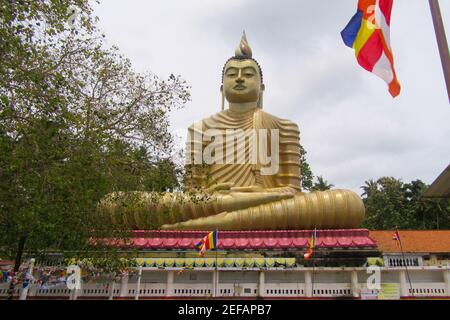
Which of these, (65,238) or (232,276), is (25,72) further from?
(232,276)

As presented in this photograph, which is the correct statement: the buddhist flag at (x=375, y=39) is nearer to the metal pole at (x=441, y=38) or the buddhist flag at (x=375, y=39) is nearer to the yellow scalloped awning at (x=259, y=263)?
the metal pole at (x=441, y=38)

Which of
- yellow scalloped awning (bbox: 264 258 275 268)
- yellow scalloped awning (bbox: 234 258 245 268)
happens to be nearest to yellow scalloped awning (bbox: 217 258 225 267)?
yellow scalloped awning (bbox: 234 258 245 268)

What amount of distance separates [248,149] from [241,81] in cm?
297

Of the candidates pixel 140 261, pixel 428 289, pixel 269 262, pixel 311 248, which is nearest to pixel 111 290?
pixel 140 261

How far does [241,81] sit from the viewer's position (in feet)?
56.2

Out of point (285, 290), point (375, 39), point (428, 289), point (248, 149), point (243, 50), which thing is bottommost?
point (285, 290)

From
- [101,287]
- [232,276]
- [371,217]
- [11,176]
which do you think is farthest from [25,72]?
[371,217]

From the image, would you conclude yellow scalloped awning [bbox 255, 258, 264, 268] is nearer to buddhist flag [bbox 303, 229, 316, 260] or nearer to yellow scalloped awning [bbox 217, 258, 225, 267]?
yellow scalloped awning [bbox 217, 258, 225, 267]

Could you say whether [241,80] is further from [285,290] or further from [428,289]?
[428,289]

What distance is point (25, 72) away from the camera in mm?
6660

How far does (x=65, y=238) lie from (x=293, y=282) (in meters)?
6.65

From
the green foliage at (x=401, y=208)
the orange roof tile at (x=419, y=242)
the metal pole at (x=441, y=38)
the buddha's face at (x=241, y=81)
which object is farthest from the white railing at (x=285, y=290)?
the green foliage at (x=401, y=208)

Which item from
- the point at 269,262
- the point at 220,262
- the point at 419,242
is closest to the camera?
the point at 269,262

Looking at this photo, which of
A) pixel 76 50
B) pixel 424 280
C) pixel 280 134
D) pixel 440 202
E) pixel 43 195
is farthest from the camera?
pixel 440 202
